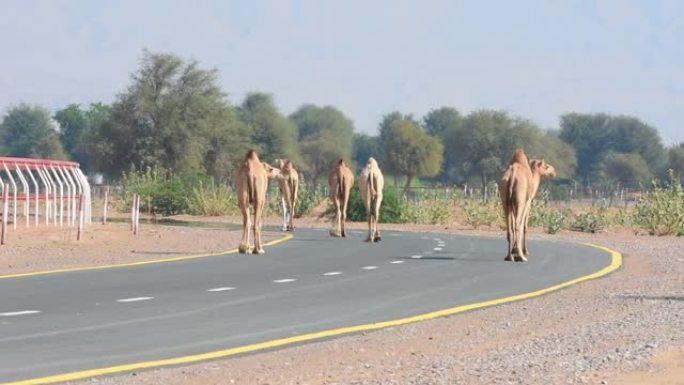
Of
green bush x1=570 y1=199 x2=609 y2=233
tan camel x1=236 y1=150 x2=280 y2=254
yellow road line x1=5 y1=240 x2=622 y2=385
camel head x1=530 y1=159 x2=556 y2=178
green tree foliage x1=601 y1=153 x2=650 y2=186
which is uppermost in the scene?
green tree foliage x1=601 y1=153 x2=650 y2=186

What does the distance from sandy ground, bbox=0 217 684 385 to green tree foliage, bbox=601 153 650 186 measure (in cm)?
10796

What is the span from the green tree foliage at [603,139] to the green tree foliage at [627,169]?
8169 mm

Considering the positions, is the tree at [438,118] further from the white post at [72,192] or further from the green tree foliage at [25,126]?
the white post at [72,192]

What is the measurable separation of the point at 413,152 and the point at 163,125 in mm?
36882

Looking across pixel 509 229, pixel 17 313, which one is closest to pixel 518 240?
pixel 509 229

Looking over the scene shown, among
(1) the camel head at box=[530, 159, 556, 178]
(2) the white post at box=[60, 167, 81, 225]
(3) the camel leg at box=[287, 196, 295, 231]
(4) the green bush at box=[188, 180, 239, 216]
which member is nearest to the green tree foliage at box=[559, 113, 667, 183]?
(4) the green bush at box=[188, 180, 239, 216]

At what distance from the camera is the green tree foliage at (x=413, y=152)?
11669 centimetres

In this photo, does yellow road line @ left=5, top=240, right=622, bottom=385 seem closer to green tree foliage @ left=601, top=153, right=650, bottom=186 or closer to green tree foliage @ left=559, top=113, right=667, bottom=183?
green tree foliage @ left=601, top=153, right=650, bottom=186

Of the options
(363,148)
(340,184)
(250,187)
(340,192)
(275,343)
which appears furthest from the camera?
(363,148)

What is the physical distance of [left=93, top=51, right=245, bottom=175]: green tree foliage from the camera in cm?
8319

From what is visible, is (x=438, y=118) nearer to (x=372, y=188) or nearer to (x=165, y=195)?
(x=165, y=195)

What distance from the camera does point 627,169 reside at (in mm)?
132125

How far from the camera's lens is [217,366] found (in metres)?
12.8

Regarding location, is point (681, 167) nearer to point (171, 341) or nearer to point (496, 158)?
point (496, 158)
